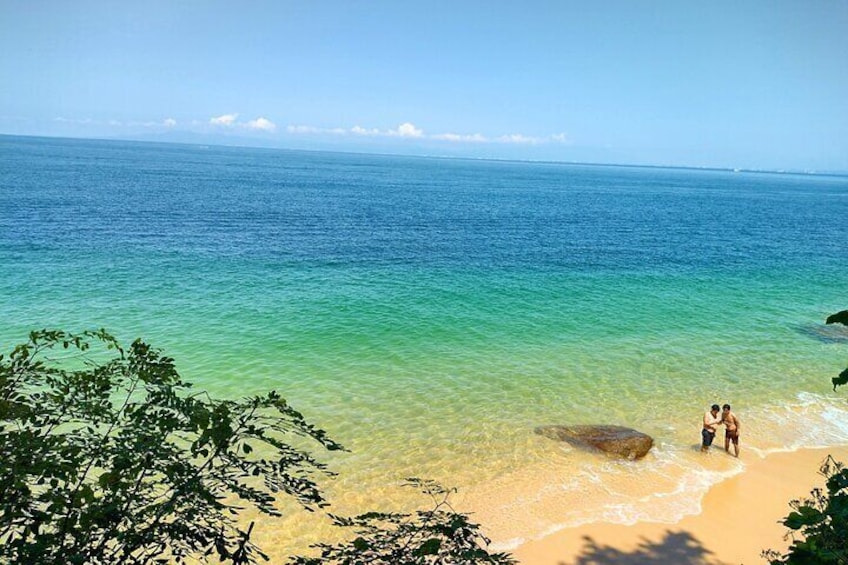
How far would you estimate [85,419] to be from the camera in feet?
24.3

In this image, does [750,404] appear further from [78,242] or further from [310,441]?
[78,242]

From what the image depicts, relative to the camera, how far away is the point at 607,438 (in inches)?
802

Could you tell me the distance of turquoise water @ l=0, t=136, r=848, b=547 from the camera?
1917 cm

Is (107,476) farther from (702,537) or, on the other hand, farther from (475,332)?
(475,332)

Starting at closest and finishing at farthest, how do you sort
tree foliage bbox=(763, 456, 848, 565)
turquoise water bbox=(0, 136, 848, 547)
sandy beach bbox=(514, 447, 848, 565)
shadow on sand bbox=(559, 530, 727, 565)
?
tree foliage bbox=(763, 456, 848, 565) < shadow on sand bbox=(559, 530, 727, 565) < sandy beach bbox=(514, 447, 848, 565) < turquoise water bbox=(0, 136, 848, 547)

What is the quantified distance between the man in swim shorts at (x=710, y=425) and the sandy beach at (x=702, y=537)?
1.97 m

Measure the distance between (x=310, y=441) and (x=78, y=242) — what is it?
40593 millimetres

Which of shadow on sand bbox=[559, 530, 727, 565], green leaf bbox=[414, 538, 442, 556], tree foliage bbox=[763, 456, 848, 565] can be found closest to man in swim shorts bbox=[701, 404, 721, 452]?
shadow on sand bbox=[559, 530, 727, 565]

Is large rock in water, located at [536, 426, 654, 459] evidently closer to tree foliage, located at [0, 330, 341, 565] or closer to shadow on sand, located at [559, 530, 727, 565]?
shadow on sand, located at [559, 530, 727, 565]

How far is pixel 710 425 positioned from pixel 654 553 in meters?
7.17

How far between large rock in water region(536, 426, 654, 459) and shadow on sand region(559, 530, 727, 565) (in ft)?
14.9

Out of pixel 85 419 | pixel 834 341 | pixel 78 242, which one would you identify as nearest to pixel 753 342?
pixel 834 341

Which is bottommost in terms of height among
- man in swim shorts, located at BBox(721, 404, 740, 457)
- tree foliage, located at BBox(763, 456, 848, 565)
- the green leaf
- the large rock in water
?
the large rock in water

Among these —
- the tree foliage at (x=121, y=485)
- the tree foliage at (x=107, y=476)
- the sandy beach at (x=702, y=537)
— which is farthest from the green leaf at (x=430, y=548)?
the sandy beach at (x=702, y=537)
